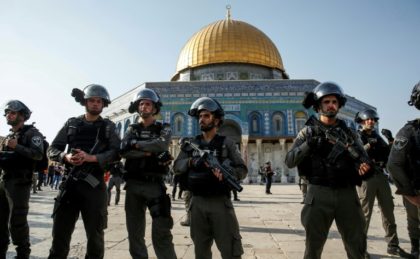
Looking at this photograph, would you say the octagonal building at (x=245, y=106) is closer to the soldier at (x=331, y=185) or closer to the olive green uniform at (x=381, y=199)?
the olive green uniform at (x=381, y=199)

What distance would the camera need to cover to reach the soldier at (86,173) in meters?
3.09

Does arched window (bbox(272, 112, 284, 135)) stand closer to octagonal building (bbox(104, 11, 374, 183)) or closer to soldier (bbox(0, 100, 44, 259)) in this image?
octagonal building (bbox(104, 11, 374, 183))

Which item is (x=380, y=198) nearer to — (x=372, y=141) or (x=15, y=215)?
(x=372, y=141)

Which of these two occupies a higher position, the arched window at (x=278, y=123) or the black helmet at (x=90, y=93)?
the arched window at (x=278, y=123)

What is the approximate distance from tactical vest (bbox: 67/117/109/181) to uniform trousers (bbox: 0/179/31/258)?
3.13 ft

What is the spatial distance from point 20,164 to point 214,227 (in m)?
2.56

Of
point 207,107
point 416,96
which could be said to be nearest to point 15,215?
point 207,107

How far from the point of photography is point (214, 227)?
287cm

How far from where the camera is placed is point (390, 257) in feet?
13.0

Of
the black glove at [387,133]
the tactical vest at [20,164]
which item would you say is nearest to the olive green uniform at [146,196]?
the tactical vest at [20,164]

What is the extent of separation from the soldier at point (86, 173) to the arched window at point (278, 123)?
79.8ft

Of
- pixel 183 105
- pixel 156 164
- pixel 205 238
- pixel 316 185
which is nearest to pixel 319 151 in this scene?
pixel 316 185

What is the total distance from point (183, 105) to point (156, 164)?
958 inches

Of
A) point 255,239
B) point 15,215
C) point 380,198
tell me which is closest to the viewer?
point 15,215
